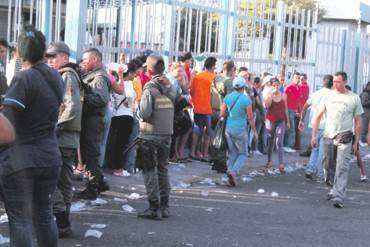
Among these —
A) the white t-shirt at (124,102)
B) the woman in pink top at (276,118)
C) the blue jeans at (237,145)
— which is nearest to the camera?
the white t-shirt at (124,102)

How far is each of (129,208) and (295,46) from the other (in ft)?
37.1

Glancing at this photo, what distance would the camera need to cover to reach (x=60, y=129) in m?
7.53

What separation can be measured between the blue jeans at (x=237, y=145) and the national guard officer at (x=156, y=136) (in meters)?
3.16

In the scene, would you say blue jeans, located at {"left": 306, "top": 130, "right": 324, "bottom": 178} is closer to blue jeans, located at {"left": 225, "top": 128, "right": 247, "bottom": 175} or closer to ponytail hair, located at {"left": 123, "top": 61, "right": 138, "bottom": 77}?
blue jeans, located at {"left": 225, "top": 128, "right": 247, "bottom": 175}

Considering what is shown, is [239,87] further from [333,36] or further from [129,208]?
[333,36]

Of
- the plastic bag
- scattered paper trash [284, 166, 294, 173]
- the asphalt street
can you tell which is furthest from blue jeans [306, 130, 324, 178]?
the plastic bag

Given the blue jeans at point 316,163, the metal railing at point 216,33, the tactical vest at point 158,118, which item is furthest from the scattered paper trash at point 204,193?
the metal railing at point 216,33

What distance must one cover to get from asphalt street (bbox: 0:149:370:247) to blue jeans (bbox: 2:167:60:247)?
1400 millimetres

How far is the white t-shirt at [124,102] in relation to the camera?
11281mm

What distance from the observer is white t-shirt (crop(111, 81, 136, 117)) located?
37.0 ft

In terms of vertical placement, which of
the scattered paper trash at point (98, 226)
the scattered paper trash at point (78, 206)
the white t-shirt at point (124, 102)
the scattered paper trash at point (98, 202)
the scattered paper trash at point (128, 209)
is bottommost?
the scattered paper trash at point (128, 209)

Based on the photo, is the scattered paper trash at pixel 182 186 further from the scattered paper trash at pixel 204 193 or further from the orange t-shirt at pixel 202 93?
the orange t-shirt at pixel 202 93

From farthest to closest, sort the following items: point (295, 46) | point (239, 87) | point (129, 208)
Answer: point (295, 46)
point (239, 87)
point (129, 208)

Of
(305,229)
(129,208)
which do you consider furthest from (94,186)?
(305,229)
